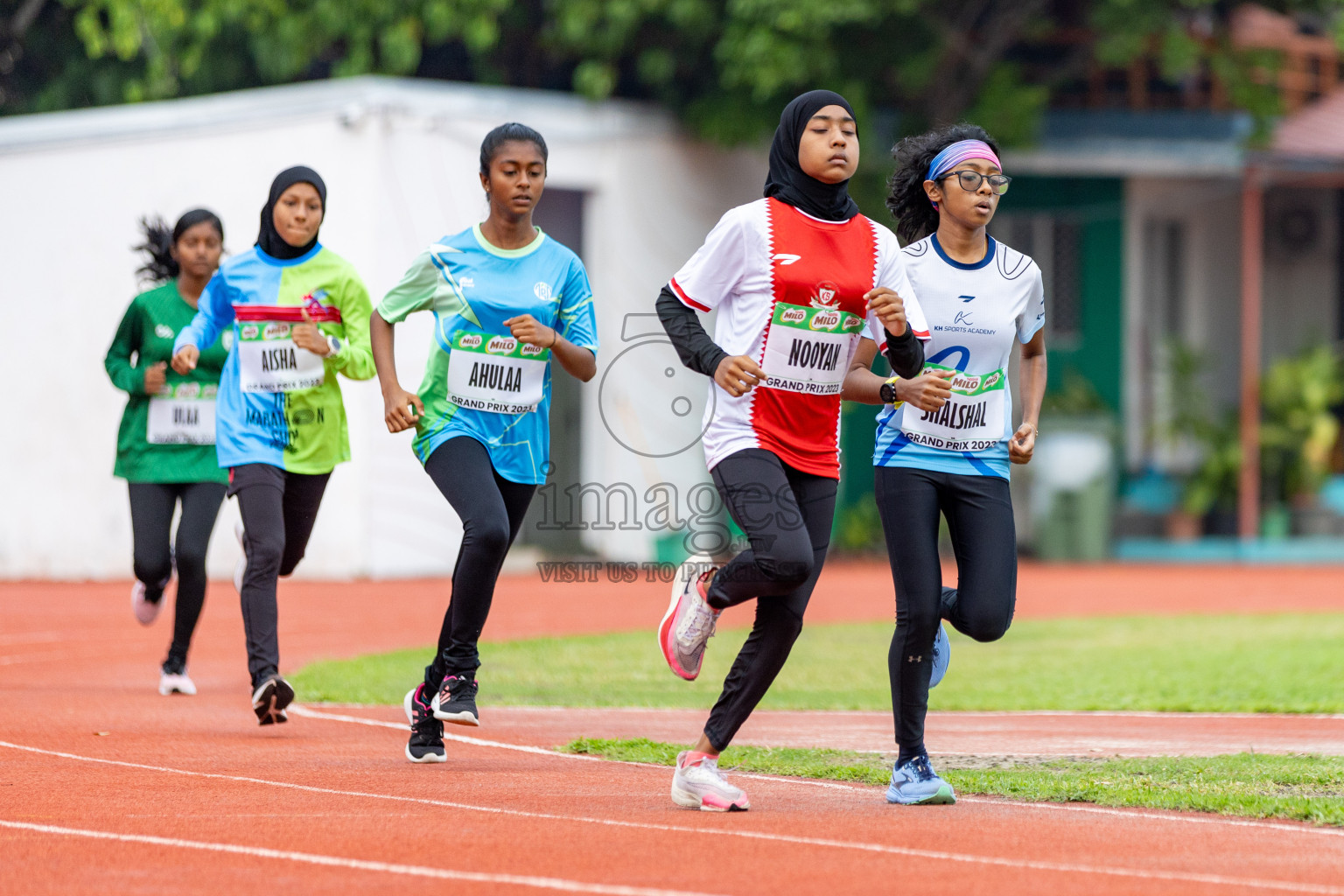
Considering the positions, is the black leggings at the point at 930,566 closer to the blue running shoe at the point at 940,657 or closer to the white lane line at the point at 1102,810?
the blue running shoe at the point at 940,657

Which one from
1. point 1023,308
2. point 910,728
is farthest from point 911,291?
point 910,728

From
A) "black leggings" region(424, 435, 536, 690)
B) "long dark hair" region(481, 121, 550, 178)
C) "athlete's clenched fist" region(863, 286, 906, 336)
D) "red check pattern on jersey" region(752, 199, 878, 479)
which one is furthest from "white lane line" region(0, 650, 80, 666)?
"athlete's clenched fist" region(863, 286, 906, 336)

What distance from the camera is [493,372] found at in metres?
7.27

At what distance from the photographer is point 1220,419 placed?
25.4 metres

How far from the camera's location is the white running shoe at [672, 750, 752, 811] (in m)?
6.18

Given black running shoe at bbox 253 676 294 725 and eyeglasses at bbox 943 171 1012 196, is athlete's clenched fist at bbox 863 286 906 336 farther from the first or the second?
black running shoe at bbox 253 676 294 725

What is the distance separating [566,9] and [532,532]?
6201 millimetres

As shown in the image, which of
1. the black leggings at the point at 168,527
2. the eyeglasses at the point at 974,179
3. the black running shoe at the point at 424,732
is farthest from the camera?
the black leggings at the point at 168,527

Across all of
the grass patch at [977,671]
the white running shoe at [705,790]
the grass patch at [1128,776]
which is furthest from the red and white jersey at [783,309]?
the grass patch at [977,671]

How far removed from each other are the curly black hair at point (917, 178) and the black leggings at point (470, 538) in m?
1.83

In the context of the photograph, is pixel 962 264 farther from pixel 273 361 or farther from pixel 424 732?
pixel 273 361

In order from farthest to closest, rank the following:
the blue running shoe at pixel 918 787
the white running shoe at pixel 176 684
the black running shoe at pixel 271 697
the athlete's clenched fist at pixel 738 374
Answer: the white running shoe at pixel 176 684 → the black running shoe at pixel 271 697 → the blue running shoe at pixel 918 787 → the athlete's clenched fist at pixel 738 374

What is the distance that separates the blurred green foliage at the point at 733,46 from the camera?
70.8ft

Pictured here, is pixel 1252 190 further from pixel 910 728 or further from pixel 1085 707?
pixel 910 728
